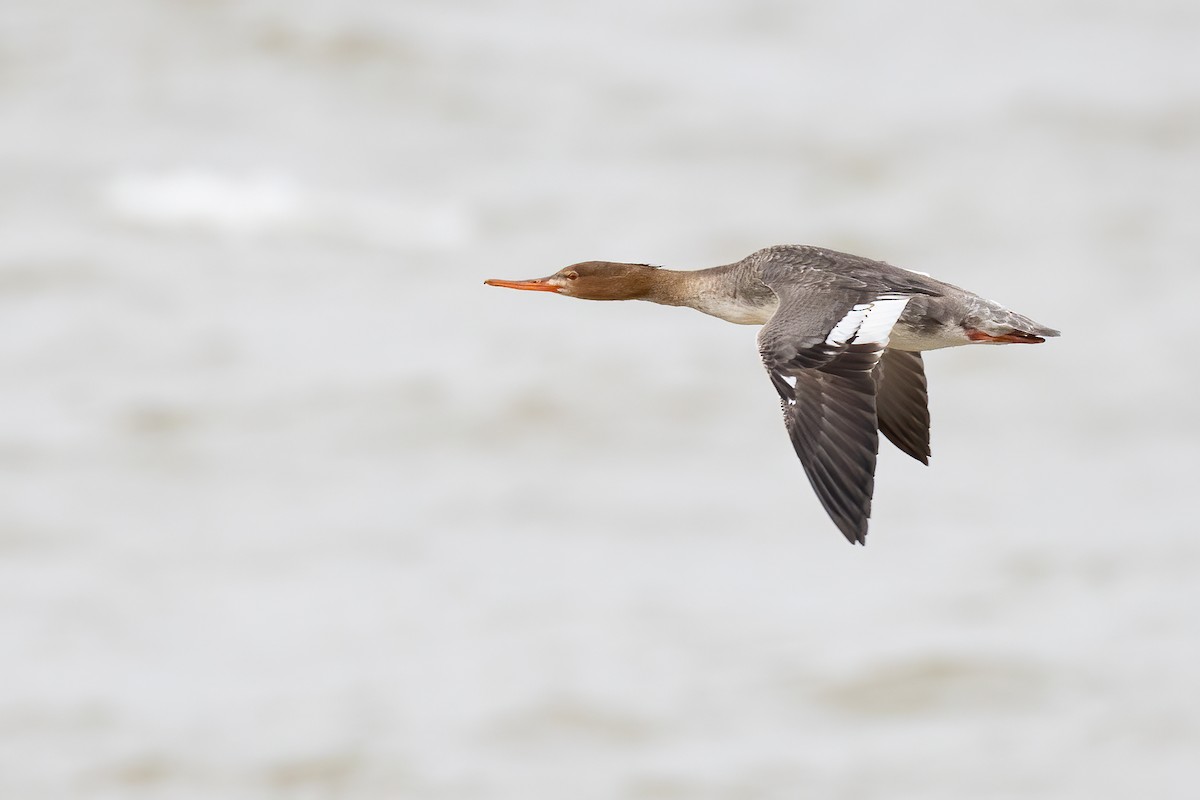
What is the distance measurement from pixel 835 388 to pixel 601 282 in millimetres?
1935

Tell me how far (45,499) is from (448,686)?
4896 mm

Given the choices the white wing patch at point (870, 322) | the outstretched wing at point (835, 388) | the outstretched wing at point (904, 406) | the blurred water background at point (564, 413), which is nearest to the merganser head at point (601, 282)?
the outstretched wing at point (904, 406)

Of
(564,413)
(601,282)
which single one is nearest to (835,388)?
(601,282)

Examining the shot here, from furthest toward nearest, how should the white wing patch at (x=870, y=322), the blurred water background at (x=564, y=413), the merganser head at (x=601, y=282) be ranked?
the blurred water background at (x=564, y=413), the merganser head at (x=601, y=282), the white wing patch at (x=870, y=322)

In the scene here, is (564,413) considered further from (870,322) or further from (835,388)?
(835,388)

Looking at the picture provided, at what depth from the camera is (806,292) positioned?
825 centimetres

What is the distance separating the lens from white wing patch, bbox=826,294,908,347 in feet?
25.4

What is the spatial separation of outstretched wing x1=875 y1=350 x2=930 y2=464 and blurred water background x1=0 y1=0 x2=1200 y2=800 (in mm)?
8611

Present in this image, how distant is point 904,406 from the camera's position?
8.97 metres

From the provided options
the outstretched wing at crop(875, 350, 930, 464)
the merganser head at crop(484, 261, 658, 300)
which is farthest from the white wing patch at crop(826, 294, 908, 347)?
the merganser head at crop(484, 261, 658, 300)

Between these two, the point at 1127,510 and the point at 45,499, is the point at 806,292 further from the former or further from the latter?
the point at 45,499

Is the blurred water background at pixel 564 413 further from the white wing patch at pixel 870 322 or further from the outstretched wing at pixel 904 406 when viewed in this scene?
the white wing patch at pixel 870 322

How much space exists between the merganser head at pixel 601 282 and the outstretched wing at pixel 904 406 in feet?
3.76

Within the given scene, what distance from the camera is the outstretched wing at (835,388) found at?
7.50m
